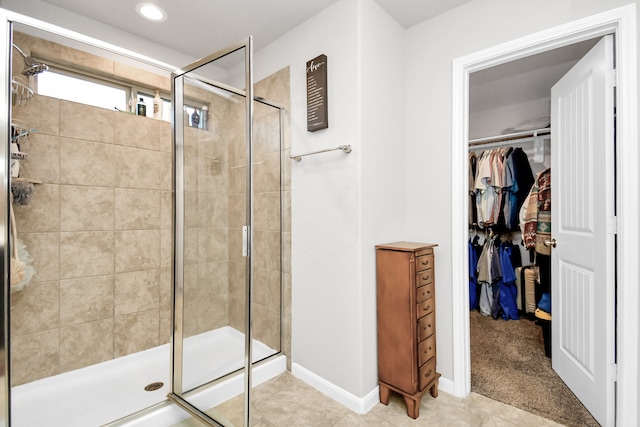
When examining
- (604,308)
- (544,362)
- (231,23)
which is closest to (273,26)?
(231,23)

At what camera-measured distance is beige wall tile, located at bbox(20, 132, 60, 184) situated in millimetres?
1937

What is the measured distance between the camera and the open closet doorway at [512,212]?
8.47 ft

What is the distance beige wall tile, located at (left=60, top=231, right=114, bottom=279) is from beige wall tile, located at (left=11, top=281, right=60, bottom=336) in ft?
0.39

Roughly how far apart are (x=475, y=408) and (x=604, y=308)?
0.92 metres

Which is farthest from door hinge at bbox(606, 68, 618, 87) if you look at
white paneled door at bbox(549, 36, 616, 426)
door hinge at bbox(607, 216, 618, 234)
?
door hinge at bbox(607, 216, 618, 234)

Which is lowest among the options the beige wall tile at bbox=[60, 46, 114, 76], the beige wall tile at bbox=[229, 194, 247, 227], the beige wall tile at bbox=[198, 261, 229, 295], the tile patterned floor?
the tile patterned floor

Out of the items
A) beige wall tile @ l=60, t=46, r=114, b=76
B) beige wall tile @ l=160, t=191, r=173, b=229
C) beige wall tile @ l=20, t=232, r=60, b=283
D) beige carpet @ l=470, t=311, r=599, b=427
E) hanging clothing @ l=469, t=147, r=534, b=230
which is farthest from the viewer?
hanging clothing @ l=469, t=147, r=534, b=230

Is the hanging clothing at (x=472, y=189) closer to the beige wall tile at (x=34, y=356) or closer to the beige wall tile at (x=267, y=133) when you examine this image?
the beige wall tile at (x=267, y=133)

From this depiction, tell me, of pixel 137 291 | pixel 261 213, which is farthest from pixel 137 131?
pixel 137 291

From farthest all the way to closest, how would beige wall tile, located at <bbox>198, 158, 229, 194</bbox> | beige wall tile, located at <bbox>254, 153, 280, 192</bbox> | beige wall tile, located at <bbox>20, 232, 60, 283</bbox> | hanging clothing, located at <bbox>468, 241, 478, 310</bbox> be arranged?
hanging clothing, located at <bbox>468, 241, 478, 310</bbox> < beige wall tile, located at <bbox>254, 153, 280, 192</bbox> < beige wall tile, located at <bbox>20, 232, 60, 283</bbox> < beige wall tile, located at <bbox>198, 158, 229, 194</bbox>

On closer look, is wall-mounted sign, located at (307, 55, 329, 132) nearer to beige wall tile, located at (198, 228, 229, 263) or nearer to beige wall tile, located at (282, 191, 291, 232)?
beige wall tile, located at (282, 191, 291, 232)

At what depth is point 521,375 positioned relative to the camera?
2244mm

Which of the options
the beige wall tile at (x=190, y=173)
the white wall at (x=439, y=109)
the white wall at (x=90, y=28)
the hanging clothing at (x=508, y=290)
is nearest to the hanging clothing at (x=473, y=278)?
the hanging clothing at (x=508, y=290)

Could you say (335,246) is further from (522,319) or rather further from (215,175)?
(522,319)
